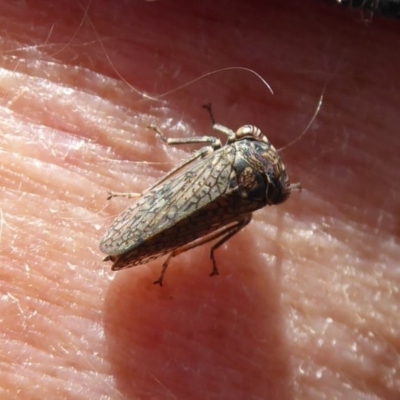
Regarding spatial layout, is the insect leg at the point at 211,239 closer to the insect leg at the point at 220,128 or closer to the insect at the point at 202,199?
the insect at the point at 202,199

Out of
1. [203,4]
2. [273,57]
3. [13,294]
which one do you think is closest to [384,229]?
[273,57]

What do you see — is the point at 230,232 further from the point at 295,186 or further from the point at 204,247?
the point at 295,186

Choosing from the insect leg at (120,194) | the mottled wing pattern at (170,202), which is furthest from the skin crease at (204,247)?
the mottled wing pattern at (170,202)

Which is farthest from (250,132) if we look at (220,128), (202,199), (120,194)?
(120,194)

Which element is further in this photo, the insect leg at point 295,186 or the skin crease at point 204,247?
the insect leg at point 295,186

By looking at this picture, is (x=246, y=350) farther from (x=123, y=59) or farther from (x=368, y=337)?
(x=123, y=59)
